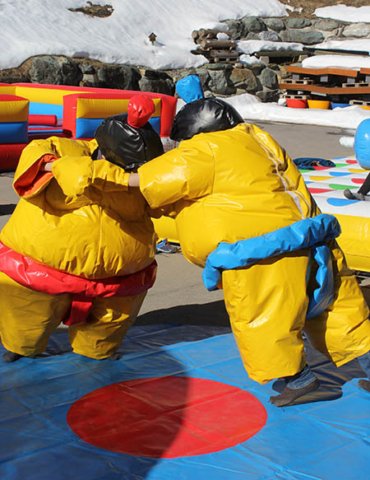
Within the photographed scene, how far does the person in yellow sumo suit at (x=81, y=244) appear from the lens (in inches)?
120

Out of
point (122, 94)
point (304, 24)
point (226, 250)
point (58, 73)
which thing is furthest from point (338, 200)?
point (304, 24)

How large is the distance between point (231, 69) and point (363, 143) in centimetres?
1334

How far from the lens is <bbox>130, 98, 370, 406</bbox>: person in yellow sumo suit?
2.84m

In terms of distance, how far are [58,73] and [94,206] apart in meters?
13.6

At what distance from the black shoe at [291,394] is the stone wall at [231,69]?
532 inches

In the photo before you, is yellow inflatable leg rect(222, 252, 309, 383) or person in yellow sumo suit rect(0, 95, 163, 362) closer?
yellow inflatable leg rect(222, 252, 309, 383)

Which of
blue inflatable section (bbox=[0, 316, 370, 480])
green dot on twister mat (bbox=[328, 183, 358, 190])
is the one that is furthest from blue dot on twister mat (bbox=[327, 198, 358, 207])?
blue inflatable section (bbox=[0, 316, 370, 480])

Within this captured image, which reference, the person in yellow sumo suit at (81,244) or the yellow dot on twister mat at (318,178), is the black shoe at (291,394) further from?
the yellow dot on twister mat at (318,178)

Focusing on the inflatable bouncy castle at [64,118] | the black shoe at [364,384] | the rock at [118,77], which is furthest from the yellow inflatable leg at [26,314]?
the rock at [118,77]

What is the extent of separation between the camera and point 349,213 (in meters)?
5.07

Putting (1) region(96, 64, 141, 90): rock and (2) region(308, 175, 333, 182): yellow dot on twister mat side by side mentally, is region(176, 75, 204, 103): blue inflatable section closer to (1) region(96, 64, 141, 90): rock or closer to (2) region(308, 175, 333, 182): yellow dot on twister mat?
(2) region(308, 175, 333, 182): yellow dot on twister mat

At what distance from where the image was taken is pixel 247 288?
2.86 meters

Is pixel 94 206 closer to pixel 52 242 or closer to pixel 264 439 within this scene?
pixel 52 242

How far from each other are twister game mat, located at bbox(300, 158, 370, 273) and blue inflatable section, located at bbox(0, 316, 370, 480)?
1146 millimetres
